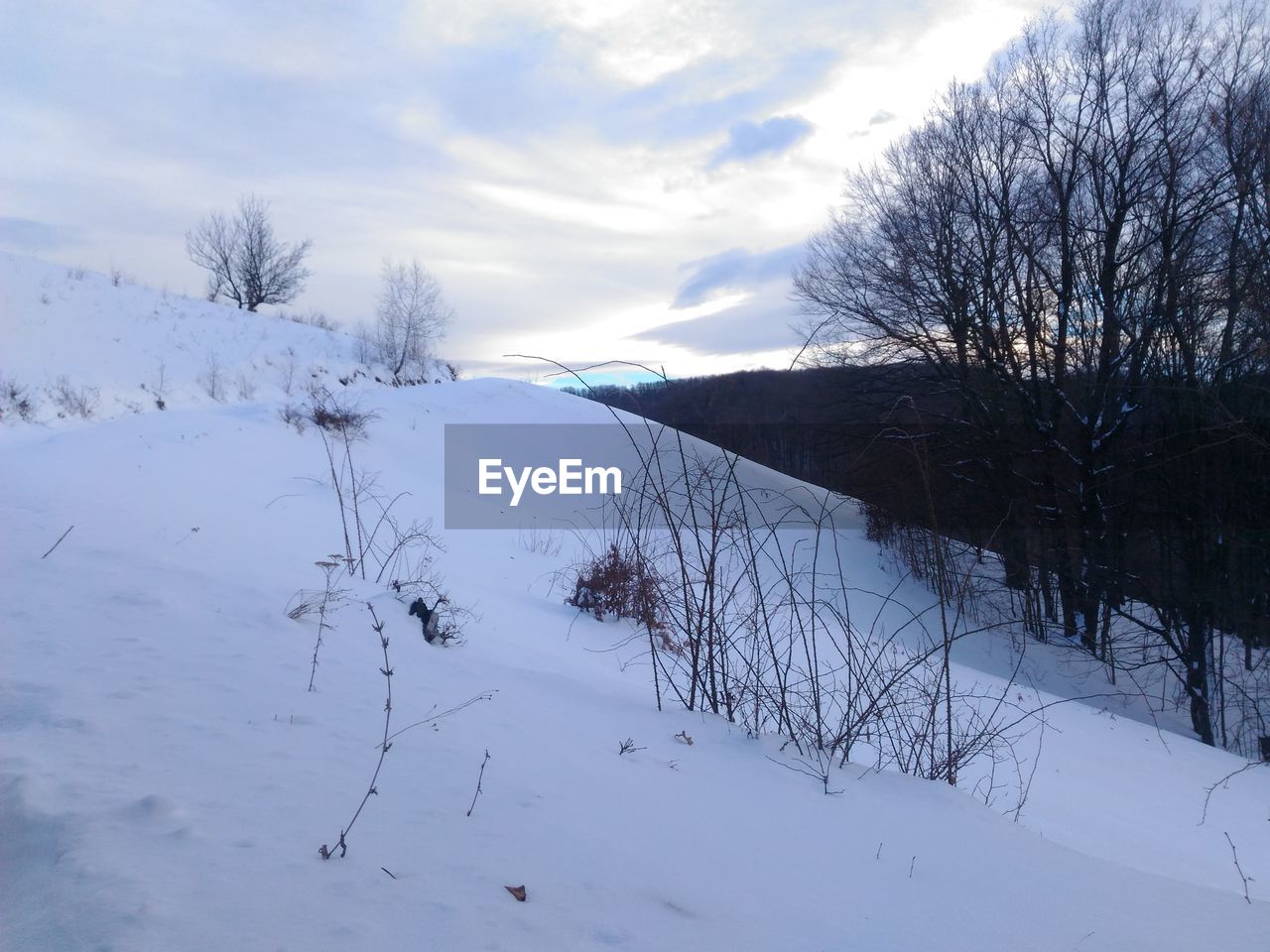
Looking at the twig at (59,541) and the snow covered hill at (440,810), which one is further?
the twig at (59,541)

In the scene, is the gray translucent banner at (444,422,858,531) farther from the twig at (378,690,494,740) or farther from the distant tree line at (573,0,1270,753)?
the twig at (378,690,494,740)

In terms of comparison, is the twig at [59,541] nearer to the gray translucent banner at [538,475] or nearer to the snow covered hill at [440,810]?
the snow covered hill at [440,810]

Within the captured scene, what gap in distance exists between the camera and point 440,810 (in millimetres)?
2104

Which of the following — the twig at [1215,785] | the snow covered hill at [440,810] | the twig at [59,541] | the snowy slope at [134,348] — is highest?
the snowy slope at [134,348]

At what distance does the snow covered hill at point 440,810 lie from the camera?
5.36 ft

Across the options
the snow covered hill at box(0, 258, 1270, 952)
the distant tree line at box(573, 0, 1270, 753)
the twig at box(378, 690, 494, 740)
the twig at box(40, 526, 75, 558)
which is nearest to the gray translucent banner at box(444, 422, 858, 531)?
the distant tree line at box(573, 0, 1270, 753)

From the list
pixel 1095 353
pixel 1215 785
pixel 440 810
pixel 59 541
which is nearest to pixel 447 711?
pixel 440 810

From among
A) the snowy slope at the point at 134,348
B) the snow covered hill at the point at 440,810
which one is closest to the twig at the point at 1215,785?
the snow covered hill at the point at 440,810

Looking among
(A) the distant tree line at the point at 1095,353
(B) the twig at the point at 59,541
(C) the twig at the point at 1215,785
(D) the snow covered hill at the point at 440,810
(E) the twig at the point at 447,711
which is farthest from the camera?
(A) the distant tree line at the point at 1095,353

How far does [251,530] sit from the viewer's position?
6.38 meters

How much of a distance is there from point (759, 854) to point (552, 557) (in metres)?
8.51

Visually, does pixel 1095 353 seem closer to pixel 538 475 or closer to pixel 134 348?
pixel 538 475

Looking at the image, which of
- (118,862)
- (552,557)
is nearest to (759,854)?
(118,862)

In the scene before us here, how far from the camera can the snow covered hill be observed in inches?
64.4
